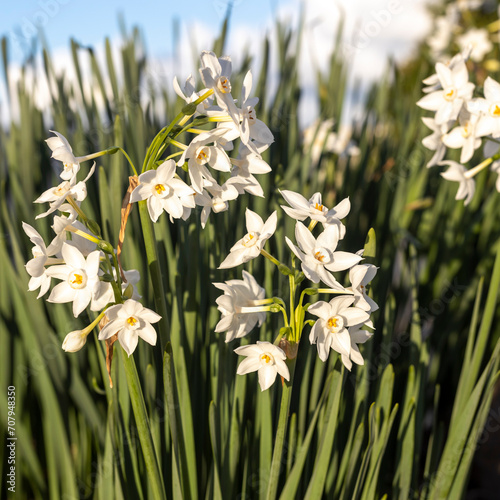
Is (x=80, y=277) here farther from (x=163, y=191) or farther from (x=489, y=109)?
(x=489, y=109)

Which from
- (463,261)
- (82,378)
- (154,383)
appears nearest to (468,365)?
(154,383)

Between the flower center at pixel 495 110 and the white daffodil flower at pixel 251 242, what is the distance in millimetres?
769

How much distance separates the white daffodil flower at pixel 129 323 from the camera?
0.74m

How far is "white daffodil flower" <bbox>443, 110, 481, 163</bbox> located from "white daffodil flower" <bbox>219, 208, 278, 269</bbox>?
2.63ft

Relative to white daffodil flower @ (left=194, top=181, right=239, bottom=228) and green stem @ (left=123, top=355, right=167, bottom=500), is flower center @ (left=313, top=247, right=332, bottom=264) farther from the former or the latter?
green stem @ (left=123, top=355, right=167, bottom=500)

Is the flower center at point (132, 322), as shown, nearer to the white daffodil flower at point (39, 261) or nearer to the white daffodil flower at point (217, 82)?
the white daffodil flower at point (39, 261)

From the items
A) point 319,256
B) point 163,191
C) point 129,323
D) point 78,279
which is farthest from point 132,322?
point 319,256

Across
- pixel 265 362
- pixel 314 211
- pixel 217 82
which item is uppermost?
pixel 217 82

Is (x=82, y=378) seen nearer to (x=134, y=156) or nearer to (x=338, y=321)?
(x=134, y=156)

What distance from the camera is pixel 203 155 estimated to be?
795 mm

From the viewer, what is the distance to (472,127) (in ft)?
4.29

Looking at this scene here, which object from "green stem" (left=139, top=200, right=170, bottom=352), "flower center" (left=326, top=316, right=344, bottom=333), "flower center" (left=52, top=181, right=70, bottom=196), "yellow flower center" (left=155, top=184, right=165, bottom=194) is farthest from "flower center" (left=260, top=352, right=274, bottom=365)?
"flower center" (left=52, top=181, right=70, bottom=196)

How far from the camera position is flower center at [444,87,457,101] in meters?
1.29

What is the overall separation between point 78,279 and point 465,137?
1111 millimetres
